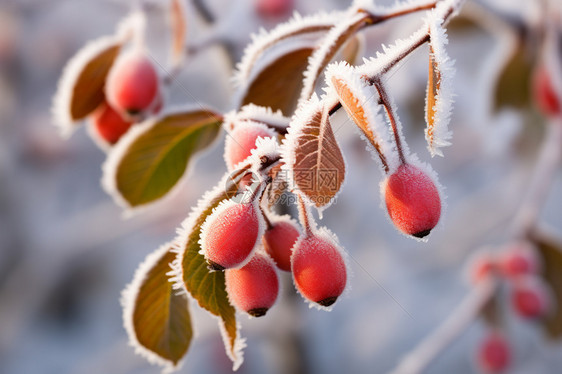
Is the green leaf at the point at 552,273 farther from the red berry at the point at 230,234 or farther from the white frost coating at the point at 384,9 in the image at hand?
the red berry at the point at 230,234

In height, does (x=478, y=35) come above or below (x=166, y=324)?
below

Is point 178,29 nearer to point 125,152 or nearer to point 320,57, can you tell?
point 125,152

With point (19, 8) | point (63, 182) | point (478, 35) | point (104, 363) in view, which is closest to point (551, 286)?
point (478, 35)

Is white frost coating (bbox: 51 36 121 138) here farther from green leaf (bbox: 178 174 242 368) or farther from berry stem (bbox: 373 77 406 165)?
berry stem (bbox: 373 77 406 165)

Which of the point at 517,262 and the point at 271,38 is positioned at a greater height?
the point at 271,38

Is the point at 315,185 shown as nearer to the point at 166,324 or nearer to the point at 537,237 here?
the point at 166,324

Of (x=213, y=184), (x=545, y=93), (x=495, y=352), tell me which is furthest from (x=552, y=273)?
(x=213, y=184)
